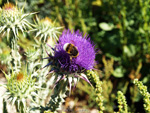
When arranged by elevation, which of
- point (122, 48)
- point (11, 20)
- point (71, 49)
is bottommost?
point (71, 49)

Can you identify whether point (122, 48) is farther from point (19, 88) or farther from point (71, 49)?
point (19, 88)

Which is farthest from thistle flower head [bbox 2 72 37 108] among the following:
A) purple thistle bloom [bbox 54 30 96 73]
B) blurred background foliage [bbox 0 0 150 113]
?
blurred background foliage [bbox 0 0 150 113]

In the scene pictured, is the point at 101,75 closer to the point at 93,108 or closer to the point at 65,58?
the point at 93,108

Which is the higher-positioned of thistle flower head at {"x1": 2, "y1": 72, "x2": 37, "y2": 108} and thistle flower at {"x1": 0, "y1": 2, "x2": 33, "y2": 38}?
thistle flower at {"x1": 0, "y1": 2, "x2": 33, "y2": 38}

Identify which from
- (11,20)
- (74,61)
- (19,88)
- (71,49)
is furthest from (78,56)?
(11,20)

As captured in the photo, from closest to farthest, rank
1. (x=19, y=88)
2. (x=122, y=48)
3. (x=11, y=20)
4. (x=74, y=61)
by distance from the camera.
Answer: (x=19, y=88), (x=74, y=61), (x=11, y=20), (x=122, y=48)

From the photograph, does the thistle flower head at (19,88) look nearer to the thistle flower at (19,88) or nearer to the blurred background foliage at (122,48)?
the thistle flower at (19,88)

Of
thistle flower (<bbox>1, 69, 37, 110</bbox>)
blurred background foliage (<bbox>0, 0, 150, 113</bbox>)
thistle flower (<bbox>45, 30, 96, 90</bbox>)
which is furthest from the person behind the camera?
blurred background foliage (<bbox>0, 0, 150, 113</bbox>)

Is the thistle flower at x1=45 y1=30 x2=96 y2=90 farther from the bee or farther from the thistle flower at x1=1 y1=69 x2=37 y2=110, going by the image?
the thistle flower at x1=1 y1=69 x2=37 y2=110

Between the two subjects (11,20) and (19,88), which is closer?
(19,88)

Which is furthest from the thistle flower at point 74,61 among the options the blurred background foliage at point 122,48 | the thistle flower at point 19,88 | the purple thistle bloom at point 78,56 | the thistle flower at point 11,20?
the blurred background foliage at point 122,48
